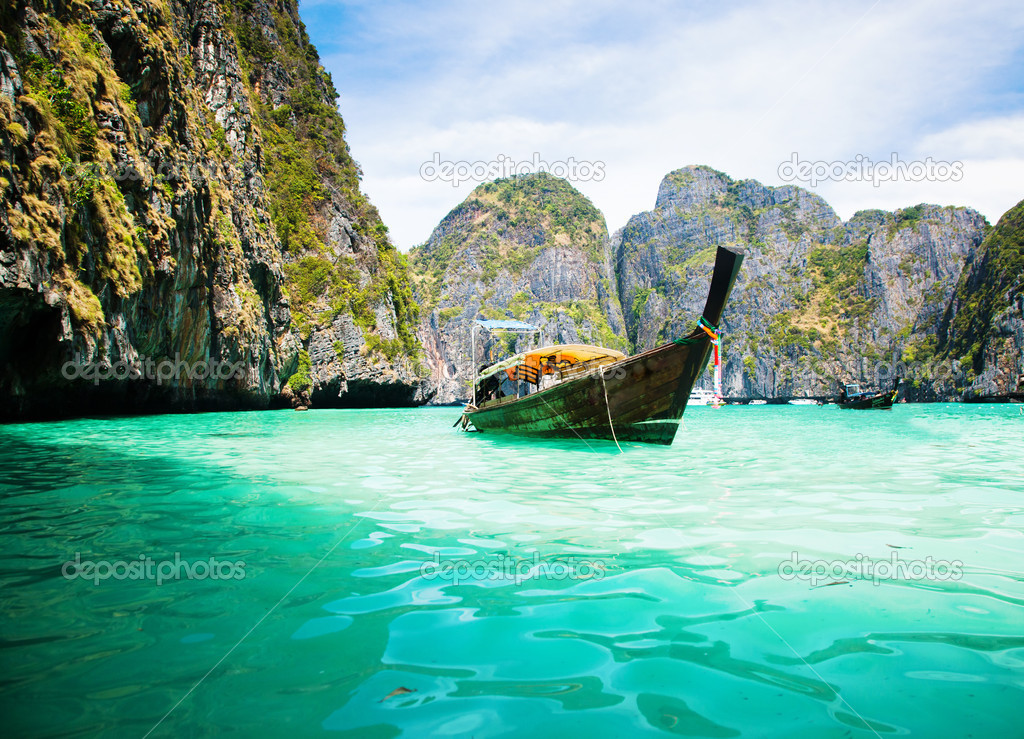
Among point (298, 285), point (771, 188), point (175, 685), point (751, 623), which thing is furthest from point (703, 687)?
point (771, 188)

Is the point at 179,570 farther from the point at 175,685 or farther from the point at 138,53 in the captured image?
the point at 138,53

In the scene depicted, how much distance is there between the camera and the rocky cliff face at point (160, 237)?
1346 centimetres

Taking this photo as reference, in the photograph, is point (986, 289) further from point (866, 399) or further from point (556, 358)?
point (556, 358)

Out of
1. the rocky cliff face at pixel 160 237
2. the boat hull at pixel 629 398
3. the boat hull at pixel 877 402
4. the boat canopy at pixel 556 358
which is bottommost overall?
the boat hull at pixel 877 402

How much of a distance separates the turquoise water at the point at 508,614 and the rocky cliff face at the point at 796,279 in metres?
89.0

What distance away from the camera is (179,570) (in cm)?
338

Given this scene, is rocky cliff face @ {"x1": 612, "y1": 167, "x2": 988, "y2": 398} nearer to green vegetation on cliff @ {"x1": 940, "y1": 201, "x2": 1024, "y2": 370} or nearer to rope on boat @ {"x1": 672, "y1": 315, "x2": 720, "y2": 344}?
→ green vegetation on cliff @ {"x1": 940, "y1": 201, "x2": 1024, "y2": 370}

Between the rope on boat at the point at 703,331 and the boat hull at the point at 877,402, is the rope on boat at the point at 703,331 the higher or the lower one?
the higher one

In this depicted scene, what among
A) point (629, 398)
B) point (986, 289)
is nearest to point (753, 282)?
point (986, 289)

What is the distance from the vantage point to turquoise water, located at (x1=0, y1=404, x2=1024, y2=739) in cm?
189

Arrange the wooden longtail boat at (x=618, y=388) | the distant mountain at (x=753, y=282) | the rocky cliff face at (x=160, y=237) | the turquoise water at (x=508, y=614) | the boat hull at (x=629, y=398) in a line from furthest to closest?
the distant mountain at (x=753, y=282)
the rocky cliff face at (x=160, y=237)
the boat hull at (x=629, y=398)
the wooden longtail boat at (x=618, y=388)
the turquoise water at (x=508, y=614)

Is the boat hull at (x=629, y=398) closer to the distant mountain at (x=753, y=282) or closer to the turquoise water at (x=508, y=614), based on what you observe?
the turquoise water at (x=508, y=614)

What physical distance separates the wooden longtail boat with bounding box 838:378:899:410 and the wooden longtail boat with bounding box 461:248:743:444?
33512mm

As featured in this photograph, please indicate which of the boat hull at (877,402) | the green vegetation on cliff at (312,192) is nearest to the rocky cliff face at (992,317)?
the boat hull at (877,402)
